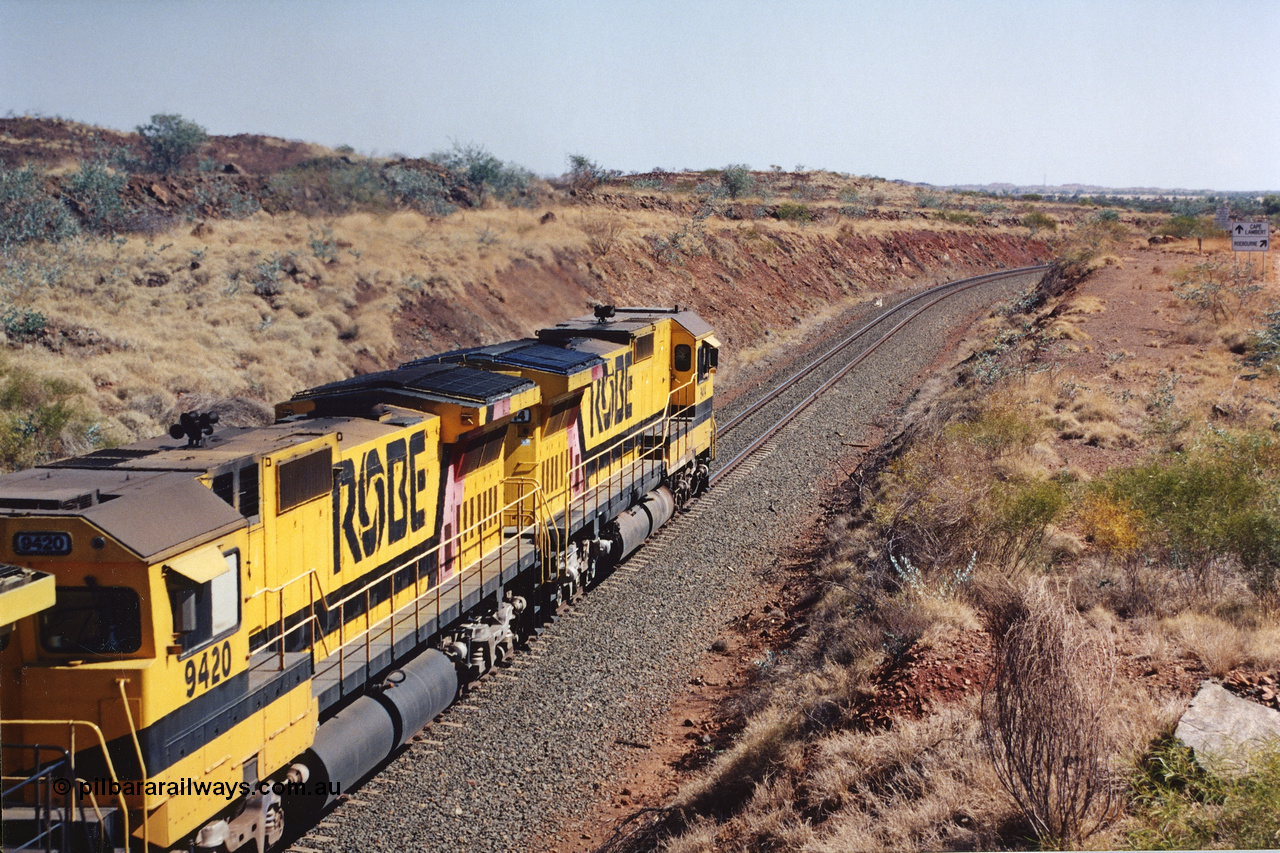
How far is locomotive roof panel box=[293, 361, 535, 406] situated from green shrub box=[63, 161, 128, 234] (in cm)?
2891

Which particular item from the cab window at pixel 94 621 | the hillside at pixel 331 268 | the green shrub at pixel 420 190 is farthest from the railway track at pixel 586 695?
the green shrub at pixel 420 190

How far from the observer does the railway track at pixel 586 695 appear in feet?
31.8

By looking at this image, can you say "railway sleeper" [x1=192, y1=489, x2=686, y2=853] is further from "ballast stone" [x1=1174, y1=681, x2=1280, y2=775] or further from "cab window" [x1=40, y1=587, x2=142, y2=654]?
"ballast stone" [x1=1174, y1=681, x2=1280, y2=775]

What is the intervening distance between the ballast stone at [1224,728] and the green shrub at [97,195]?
1496 inches

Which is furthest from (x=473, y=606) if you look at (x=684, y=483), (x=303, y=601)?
(x=684, y=483)

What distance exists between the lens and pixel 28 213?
111ft

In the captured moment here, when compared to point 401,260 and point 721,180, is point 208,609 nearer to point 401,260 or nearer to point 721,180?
point 401,260

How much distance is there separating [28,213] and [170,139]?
28776 millimetres

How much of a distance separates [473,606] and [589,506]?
158 inches

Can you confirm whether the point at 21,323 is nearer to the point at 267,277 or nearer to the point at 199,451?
the point at 267,277

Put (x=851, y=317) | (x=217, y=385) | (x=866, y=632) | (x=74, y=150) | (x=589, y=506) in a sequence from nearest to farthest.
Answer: (x=866, y=632), (x=589, y=506), (x=217, y=385), (x=851, y=317), (x=74, y=150)

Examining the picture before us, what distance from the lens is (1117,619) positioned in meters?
10.6

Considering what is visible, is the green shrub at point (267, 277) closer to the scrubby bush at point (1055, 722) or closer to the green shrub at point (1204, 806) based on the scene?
the scrubby bush at point (1055, 722)

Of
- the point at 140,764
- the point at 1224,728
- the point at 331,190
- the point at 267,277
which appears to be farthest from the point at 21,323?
the point at 1224,728
